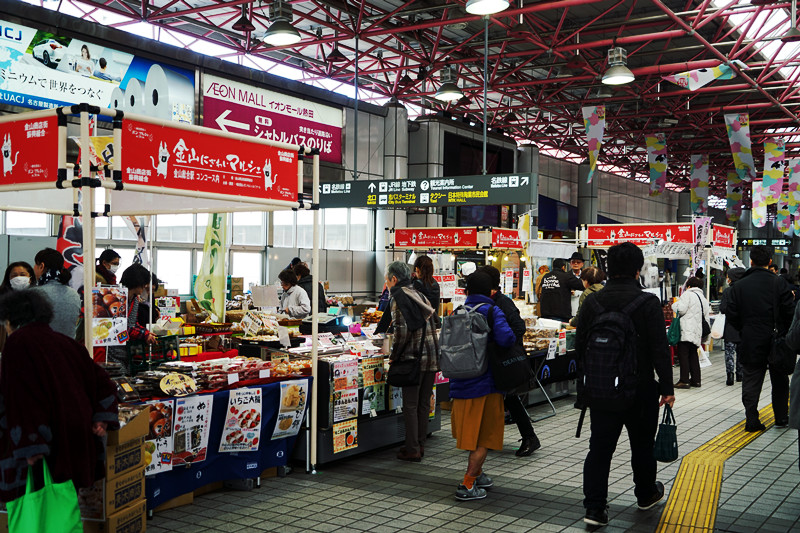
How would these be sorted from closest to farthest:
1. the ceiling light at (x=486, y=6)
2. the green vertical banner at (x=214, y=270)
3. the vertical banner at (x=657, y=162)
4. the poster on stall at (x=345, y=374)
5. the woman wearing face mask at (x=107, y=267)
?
1. the poster on stall at (x=345, y=374)
2. the woman wearing face mask at (x=107, y=267)
3. the ceiling light at (x=486, y=6)
4. the green vertical banner at (x=214, y=270)
5. the vertical banner at (x=657, y=162)

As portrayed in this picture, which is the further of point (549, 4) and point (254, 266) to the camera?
point (254, 266)

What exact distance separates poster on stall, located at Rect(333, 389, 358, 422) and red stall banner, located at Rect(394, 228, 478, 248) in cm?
894

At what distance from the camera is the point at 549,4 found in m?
14.1

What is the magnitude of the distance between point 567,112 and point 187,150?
21264 millimetres

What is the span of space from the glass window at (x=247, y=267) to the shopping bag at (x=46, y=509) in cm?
1507

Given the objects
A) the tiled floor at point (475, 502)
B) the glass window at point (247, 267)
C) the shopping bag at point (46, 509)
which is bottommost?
the tiled floor at point (475, 502)

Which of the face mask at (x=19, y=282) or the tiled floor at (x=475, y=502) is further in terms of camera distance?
the face mask at (x=19, y=282)

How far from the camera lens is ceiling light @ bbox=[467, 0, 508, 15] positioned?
8508 mm

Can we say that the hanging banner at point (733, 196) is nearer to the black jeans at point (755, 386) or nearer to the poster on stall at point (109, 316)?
the black jeans at point (755, 386)

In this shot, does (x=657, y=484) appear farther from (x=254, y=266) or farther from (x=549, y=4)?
(x=254, y=266)

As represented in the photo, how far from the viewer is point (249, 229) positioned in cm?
1898

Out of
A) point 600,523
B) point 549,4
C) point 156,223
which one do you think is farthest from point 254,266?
point 600,523

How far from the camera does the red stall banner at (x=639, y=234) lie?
1325 centimetres

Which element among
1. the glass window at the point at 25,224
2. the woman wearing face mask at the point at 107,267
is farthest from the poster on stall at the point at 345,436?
the glass window at the point at 25,224
